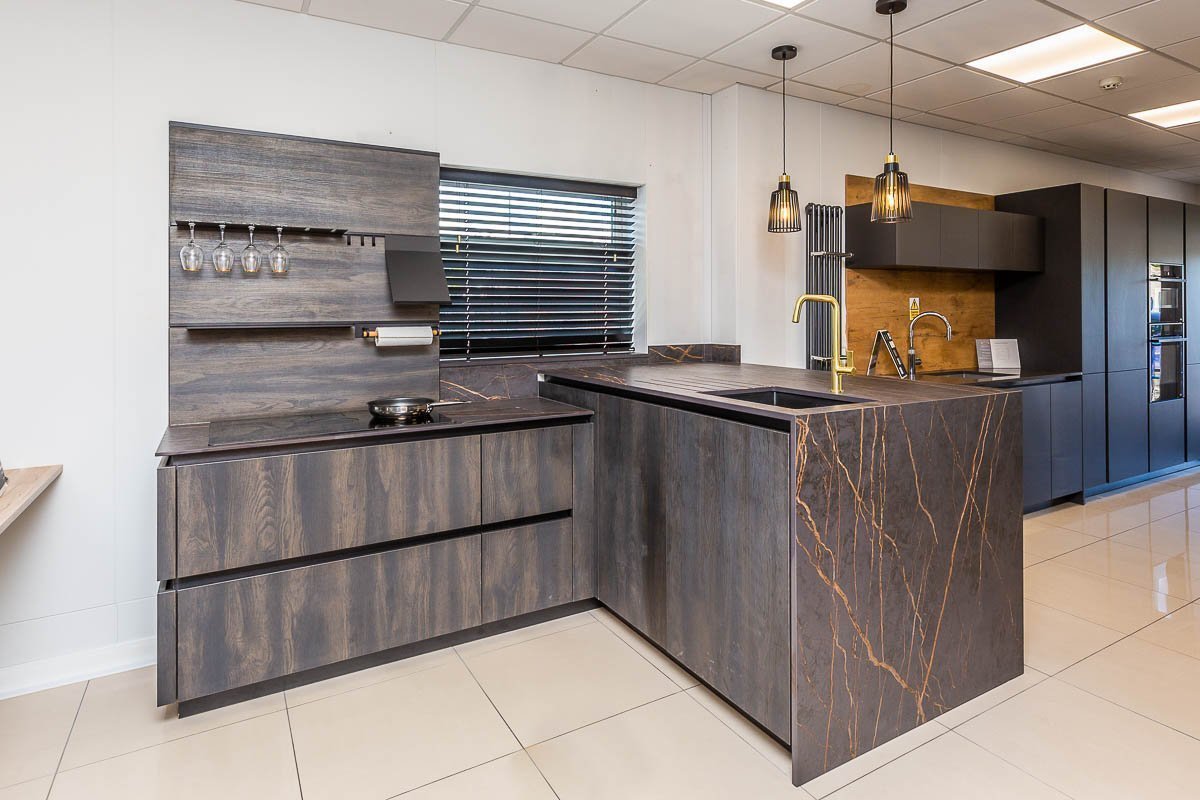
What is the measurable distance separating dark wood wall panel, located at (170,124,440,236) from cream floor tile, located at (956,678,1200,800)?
3067 mm

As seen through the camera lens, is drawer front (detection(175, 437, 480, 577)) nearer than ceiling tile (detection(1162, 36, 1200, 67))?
Yes

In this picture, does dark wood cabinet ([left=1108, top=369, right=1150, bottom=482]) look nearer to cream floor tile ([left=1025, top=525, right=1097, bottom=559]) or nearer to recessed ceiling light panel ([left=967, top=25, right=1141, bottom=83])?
cream floor tile ([left=1025, top=525, right=1097, bottom=559])

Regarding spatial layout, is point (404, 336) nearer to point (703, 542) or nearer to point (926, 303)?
point (703, 542)

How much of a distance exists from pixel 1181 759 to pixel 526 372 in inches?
Result: 118

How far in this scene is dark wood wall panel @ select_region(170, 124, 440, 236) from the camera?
2699 mm

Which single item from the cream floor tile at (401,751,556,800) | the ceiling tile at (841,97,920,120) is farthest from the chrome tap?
the cream floor tile at (401,751,556,800)

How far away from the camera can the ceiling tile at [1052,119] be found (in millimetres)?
4668

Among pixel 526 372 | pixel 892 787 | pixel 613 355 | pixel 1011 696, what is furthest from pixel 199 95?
pixel 1011 696

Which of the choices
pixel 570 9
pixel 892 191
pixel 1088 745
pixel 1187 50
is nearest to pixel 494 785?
pixel 1088 745

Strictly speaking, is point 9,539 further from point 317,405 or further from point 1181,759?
point 1181,759

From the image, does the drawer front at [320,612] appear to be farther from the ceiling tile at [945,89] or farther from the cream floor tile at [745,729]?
the ceiling tile at [945,89]

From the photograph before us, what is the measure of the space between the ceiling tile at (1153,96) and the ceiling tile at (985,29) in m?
1.45

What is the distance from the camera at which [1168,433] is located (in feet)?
18.4

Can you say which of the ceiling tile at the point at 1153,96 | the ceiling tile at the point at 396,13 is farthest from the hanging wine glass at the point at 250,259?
the ceiling tile at the point at 1153,96
